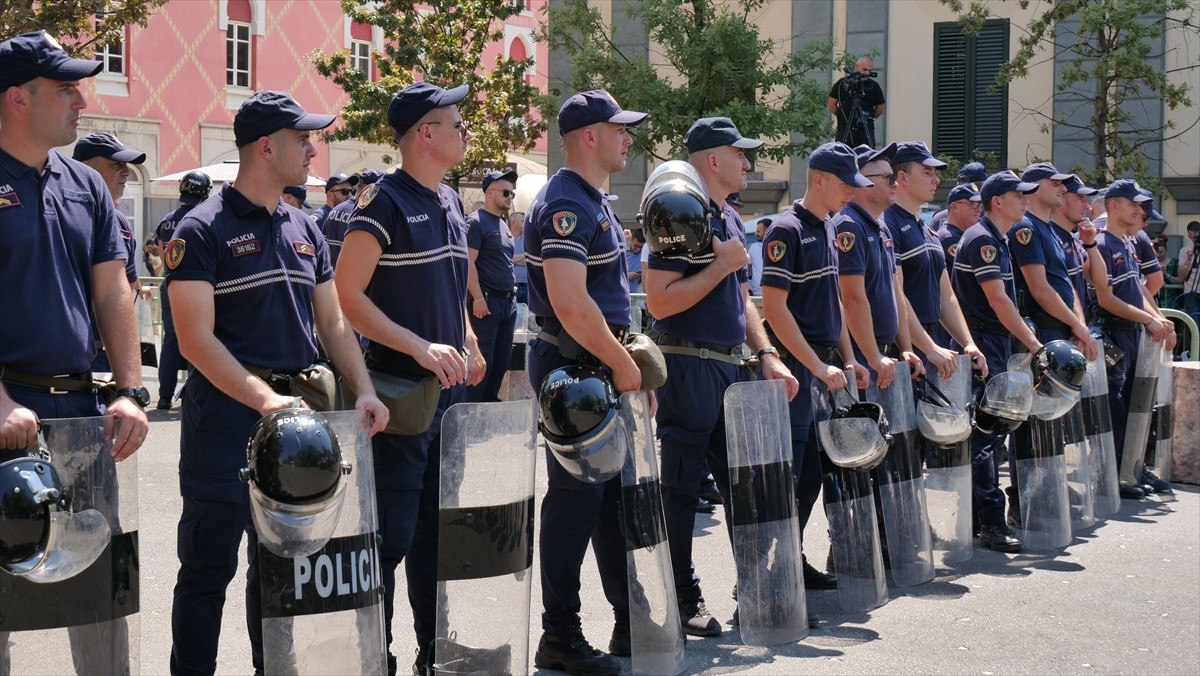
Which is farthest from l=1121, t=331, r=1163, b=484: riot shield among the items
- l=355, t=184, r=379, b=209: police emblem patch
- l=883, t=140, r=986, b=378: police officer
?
l=355, t=184, r=379, b=209: police emblem patch

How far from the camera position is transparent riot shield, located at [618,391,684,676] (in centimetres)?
548

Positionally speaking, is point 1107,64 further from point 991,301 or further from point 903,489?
point 903,489

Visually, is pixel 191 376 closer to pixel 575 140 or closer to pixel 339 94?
pixel 575 140

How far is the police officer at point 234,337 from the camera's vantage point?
4.50 m

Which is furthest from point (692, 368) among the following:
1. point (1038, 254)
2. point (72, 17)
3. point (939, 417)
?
point (72, 17)

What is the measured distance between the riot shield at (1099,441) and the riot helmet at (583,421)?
4642 millimetres

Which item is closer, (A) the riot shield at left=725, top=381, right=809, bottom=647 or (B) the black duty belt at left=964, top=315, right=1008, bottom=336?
(A) the riot shield at left=725, top=381, right=809, bottom=647

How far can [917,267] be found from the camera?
8227mm

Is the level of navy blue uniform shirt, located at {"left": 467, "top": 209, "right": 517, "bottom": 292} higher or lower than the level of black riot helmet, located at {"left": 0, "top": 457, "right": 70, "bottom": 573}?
higher

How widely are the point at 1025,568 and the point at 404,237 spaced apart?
4373 mm

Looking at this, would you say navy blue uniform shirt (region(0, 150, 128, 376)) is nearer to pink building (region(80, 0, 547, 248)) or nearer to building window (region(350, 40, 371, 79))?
pink building (region(80, 0, 547, 248))

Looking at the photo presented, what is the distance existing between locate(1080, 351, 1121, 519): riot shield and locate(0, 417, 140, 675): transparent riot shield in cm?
636

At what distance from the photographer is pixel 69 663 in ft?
13.5

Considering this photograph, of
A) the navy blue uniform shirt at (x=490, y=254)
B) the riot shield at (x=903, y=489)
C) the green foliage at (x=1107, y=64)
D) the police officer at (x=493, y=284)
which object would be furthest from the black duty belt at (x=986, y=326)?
the green foliage at (x=1107, y=64)
